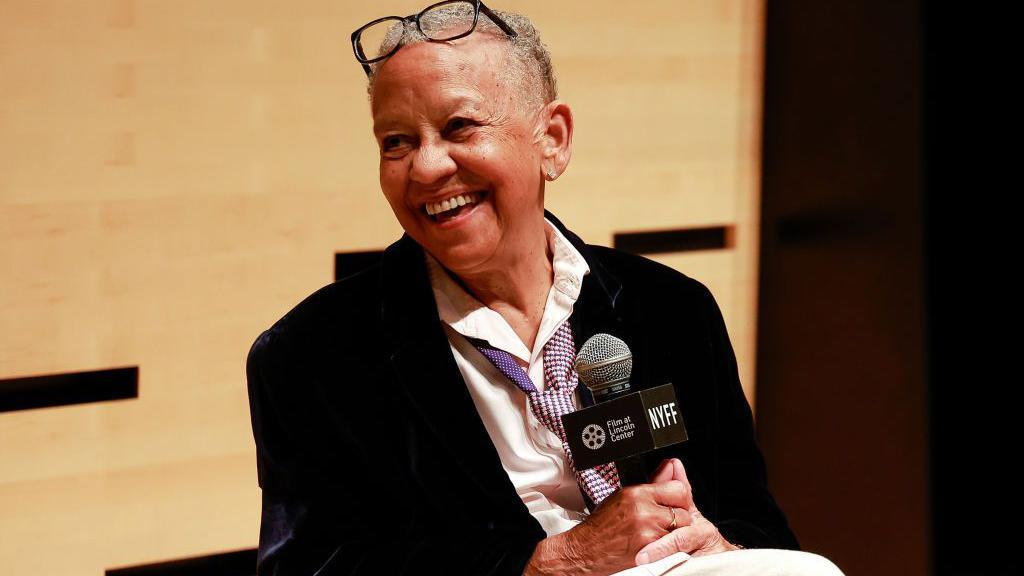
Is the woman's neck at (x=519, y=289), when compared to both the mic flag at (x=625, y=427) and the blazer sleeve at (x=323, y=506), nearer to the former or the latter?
the blazer sleeve at (x=323, y=506)

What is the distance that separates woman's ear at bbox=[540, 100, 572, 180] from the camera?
182cm

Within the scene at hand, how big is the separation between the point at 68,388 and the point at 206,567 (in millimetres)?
469

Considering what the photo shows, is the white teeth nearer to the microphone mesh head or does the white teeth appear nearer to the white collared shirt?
the white collared shirt

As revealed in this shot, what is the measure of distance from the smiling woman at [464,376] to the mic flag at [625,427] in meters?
0.20

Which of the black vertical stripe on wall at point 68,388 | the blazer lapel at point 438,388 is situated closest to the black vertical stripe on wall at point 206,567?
the black vertical stripe on wall at point 68,388

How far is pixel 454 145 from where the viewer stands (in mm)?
1682

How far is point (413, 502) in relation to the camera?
177cm

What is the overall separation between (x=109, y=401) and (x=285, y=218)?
49 centimetres

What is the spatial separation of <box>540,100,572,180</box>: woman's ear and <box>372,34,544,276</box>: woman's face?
6cm

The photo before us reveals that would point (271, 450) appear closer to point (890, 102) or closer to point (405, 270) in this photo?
point (405, 270)

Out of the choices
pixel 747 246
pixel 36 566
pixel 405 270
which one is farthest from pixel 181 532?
pixel 747 246

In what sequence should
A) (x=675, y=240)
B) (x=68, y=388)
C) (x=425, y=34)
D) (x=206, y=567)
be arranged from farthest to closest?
(x=675, y=240) → (x=206, y=567) → (x=68, y=388) → (x=425, y=34)

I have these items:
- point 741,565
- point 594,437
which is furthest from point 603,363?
point 741,565

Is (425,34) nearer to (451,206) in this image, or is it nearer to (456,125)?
(456,125)
